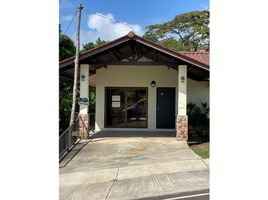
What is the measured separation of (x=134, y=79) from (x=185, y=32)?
76.4 ft

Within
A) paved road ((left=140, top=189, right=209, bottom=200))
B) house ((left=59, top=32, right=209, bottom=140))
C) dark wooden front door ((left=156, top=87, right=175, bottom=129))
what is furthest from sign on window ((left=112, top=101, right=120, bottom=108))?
paved road ((left=140, top=189, right=209, bottom=200))

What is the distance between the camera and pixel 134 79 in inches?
652

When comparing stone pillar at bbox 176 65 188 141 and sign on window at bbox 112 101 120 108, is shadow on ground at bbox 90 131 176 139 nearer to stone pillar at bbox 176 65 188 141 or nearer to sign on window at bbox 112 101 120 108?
stone pillar at bbox 176 65 188 141

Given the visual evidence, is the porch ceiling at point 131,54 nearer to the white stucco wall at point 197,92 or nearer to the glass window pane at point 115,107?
the glass window pane at point 115,107

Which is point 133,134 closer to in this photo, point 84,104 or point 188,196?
point 84,104

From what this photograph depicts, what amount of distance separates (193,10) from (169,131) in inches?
935

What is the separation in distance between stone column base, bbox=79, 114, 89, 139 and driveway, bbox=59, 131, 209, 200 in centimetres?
51

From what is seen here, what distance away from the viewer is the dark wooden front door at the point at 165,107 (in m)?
16.6

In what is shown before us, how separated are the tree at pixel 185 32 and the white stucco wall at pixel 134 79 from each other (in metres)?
19.4

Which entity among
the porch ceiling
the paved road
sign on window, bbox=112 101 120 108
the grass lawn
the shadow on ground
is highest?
the porch ceiling

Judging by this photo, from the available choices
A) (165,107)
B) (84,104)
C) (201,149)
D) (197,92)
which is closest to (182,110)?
(201,149)

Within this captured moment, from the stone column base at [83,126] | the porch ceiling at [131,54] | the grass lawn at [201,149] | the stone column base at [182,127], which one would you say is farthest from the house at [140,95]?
the grass lawn at [201,149]

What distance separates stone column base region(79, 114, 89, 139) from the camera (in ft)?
44.1

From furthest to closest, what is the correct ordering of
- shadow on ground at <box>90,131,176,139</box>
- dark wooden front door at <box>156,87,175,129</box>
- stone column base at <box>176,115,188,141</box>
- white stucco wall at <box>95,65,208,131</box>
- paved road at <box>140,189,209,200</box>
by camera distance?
1. dark wooden front door at <box>156,87,175,129</box>
2. white stucco wall at <box>95,65,208,131</box>
3. shadow on ground at <box>90,131,176,139</box>
4. stone column base at <box>176,115,188,141</box>
5. paved road at <box>140,189,209,200</box>
